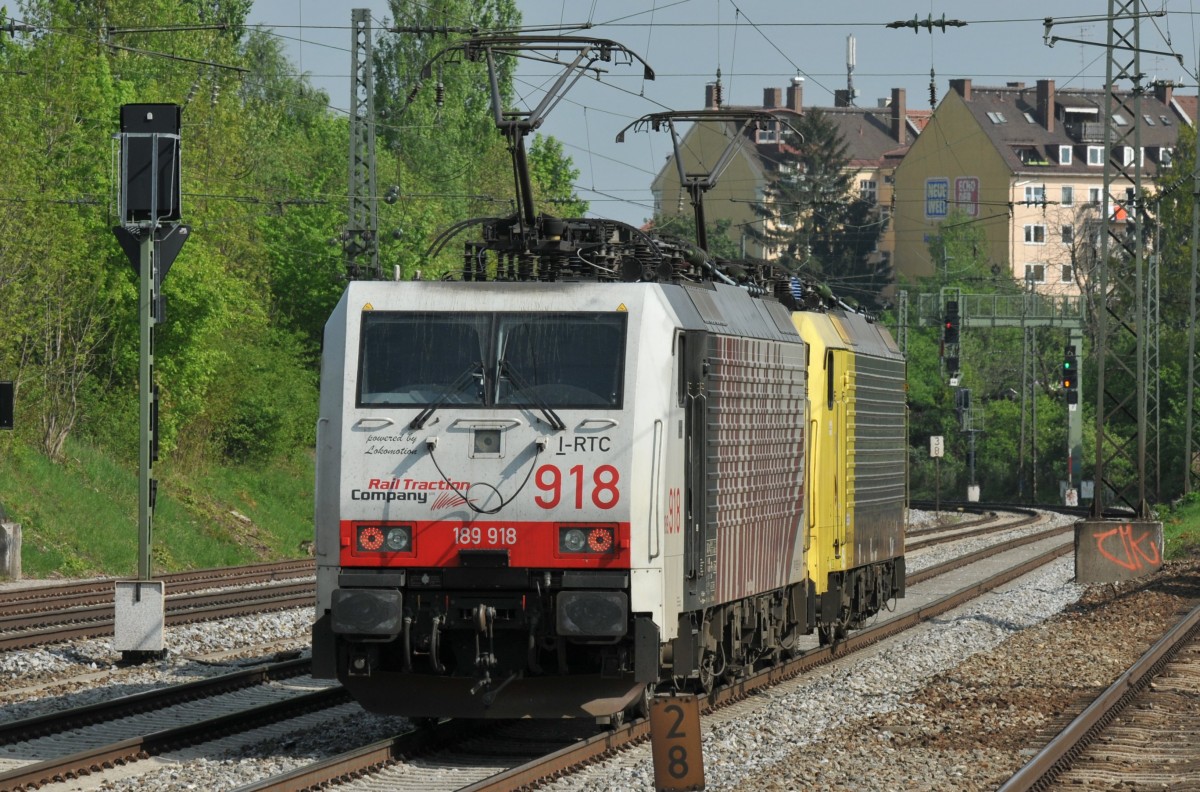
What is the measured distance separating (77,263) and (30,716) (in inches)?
866

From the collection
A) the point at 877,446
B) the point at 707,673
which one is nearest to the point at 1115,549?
the point at 877,446

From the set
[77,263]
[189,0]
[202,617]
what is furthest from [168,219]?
[189,0]

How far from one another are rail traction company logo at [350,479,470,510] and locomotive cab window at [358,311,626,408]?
52 centimetres

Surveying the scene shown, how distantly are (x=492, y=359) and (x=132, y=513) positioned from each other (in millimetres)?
23979

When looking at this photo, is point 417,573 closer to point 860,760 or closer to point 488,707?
point 488,707

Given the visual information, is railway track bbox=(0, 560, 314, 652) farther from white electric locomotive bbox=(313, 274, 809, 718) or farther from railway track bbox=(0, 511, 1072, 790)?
white electric locomotive bbox=(313, 274, 809, 718)

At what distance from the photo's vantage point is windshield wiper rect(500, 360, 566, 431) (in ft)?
40.4

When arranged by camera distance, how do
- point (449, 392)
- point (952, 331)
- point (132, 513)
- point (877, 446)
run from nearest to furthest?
point (449, 392), point (877, 446), point (132, 513), point (952, 331)

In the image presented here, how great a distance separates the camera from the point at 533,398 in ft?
40.7

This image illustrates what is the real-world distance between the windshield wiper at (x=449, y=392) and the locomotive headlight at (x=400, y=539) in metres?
0.67

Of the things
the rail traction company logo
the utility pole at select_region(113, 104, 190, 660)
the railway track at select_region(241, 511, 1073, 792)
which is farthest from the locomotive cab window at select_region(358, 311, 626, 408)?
the utility pole at select_region(113, 104, 190, 660)

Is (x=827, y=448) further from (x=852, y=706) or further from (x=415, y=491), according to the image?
(x=415, y=491)

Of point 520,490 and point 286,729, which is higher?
point 520,490

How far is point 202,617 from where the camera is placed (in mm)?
22172
